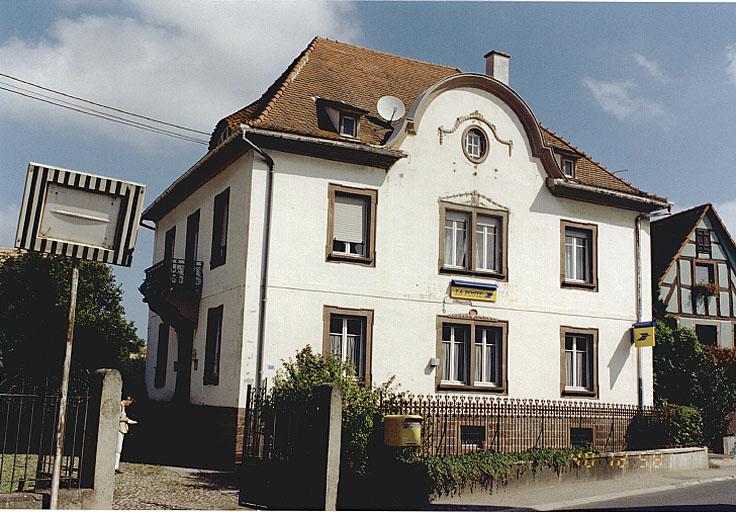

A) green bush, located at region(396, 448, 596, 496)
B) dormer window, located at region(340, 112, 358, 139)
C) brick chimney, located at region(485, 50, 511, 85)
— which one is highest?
brick chimney, located at region(485, 50, 511, 85)

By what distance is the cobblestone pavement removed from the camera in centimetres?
1330

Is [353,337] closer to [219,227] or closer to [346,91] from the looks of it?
[219,227]

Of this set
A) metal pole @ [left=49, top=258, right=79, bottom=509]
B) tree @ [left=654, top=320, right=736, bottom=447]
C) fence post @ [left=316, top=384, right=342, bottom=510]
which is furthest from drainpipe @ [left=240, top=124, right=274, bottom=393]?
tree @ [left=654, top=320, right=736, bottom=447]

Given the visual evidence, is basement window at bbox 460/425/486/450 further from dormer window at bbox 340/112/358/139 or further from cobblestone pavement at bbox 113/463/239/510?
dormer window at bbox 340/112/358/139

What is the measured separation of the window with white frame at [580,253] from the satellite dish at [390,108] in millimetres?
5619

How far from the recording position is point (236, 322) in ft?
63.3

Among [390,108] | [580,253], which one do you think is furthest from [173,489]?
[580,253]

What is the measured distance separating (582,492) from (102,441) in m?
9.37

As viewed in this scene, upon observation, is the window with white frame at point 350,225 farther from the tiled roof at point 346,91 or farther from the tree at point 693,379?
the tree at point 693,379

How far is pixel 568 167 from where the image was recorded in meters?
24.4

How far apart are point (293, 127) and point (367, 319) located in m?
4.92

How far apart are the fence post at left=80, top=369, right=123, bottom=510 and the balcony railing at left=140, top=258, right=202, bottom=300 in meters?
11.8

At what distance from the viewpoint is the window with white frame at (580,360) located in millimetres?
23172

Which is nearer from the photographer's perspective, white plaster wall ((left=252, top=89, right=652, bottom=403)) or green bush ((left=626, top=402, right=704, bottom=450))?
white plaster wall ((left=252, top=89, right=652, bottom=403))
